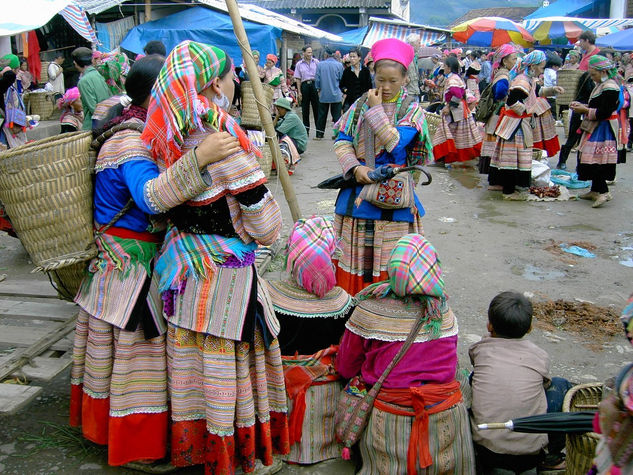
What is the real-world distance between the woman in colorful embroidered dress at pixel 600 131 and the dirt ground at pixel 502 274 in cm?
34

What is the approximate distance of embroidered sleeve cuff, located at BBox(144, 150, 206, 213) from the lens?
2.15 metres

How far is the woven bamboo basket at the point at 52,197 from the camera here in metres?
2.26

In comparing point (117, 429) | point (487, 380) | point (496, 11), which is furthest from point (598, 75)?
point (496, 11)

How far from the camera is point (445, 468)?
2.53 m

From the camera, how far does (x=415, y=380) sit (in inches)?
101

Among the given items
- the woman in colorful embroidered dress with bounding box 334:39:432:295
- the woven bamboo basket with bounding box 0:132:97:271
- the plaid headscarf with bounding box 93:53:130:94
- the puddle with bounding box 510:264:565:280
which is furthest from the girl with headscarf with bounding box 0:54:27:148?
the puddle with bounding box 510:264:565:280

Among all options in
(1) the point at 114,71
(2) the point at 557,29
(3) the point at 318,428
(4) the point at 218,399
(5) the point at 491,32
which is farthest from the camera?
(2) the point at 557,29

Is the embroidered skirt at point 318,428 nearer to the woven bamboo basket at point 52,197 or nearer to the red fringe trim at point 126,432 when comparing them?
the red fringe trim at point 126,432

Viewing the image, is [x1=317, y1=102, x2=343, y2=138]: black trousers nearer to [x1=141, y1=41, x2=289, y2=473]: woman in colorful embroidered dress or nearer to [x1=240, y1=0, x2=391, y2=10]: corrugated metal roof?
[x1=141, y1=41, x2=289, y2=473]: woman in colorful embroidered dress

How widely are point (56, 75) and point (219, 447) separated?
1207 cm

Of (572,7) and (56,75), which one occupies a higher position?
(572,7)

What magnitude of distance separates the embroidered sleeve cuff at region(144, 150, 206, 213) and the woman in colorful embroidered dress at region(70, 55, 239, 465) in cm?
25

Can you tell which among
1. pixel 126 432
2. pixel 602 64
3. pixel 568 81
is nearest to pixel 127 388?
pixel 126 432

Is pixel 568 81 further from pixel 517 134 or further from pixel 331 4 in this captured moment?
pixel 331 4
